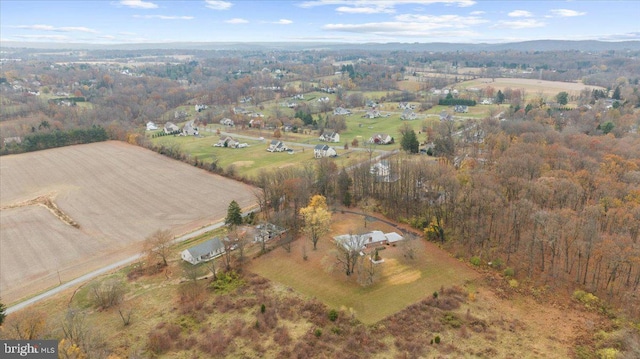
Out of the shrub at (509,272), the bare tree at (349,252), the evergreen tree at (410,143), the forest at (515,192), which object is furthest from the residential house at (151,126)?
the shrub at (509,272)

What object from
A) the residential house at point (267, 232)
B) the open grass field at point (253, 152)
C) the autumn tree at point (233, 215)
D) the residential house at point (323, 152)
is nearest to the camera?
the residential house at point (267, 232)

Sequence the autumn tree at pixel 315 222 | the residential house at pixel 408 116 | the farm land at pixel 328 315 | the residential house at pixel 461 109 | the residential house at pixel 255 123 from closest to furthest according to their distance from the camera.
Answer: the farm land at pixel 328 315, the autumn tree at pixel 315 222, the residential house at pixel 255 123, the residential house at pixel 408 116, the residential house at pixel 461 109

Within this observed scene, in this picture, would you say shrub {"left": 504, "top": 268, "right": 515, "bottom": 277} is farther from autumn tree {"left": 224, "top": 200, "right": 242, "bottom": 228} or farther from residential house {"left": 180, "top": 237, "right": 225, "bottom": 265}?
autumn tree {"left": 224, "top": 200, "right": 242, "bottom": 228}

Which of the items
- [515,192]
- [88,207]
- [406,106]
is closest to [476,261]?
[515,192]

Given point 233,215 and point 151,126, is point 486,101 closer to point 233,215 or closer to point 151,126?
point 151,126

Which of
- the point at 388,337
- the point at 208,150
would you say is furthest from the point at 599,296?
the point at 208,150

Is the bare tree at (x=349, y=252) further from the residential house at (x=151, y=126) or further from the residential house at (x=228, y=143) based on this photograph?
the residential house at (x=151, y=126)

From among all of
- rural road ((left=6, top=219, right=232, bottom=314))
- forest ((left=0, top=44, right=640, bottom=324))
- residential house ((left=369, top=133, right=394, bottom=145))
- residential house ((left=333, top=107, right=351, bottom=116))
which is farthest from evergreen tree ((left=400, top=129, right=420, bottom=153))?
residential house ((left=333, top=107, right=351, bottom=116))
